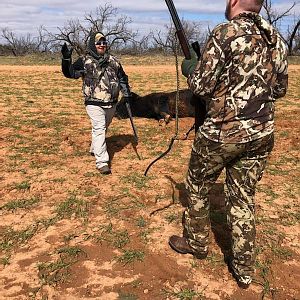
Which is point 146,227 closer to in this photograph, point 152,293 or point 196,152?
point 152,293

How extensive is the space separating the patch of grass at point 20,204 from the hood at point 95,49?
1.98 meters

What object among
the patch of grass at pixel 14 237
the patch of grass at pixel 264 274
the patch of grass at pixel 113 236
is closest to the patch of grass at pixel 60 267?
the patch of grass at pixel 113 236

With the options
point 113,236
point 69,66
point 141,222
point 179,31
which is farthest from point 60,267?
point 69,66

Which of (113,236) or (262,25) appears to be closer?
(262,25)

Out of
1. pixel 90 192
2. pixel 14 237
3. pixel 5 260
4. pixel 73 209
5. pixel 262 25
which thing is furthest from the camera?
pixel 90 192

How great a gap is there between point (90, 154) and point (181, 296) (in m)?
3.52

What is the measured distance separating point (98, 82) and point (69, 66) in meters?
0.42

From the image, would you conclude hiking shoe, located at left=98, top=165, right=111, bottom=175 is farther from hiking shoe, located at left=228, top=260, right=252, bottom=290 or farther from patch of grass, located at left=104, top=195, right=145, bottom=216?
hiking shoe, located at left=228, top=260, right=252, bottom=290

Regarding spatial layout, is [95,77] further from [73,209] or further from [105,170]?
[73,209]

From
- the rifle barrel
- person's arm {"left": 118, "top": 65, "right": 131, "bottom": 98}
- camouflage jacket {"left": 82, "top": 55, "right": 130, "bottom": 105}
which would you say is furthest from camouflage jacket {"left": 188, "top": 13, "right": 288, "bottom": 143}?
person's arm {"left": 118, "top": 65, "right": 131, "bottom": 98}

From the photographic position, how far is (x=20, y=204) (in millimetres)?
4371

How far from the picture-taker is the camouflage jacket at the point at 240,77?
247 centimetres

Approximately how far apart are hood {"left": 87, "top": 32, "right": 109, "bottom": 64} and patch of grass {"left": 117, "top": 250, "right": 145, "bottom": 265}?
2.72 metres

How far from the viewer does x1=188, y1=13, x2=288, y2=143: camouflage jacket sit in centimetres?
247
